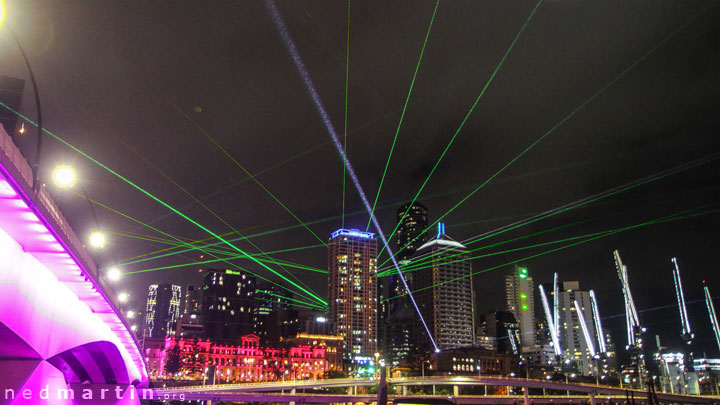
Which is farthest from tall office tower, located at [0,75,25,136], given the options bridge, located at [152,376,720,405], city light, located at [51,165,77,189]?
bridge, located at [152,376,720,405]

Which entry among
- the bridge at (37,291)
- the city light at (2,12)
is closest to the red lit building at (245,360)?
the bridge at (37,291)

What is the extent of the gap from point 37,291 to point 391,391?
8919 cm

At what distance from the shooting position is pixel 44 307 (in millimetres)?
14891

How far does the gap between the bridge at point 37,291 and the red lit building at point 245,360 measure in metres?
125

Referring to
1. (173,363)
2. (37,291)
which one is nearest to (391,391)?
(173,363)

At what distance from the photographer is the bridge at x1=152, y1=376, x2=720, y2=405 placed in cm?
5728

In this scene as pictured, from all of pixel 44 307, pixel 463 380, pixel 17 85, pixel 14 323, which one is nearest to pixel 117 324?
pixel 44 307

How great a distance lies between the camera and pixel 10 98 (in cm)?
3064

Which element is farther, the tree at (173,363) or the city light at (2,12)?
the tree at (173,363)

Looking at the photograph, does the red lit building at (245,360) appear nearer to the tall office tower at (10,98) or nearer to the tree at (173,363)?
the tree at (173,363)

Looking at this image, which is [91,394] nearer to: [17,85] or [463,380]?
[17,85]

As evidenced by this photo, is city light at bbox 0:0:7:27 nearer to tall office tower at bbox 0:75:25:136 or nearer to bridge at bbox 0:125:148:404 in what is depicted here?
bridge at bbox 0:125:148:404

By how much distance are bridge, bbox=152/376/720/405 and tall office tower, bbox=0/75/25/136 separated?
2642 cm

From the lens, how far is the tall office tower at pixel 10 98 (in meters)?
27.4
